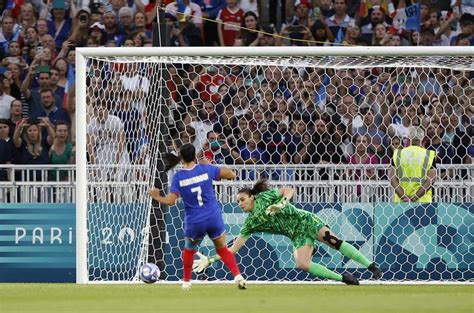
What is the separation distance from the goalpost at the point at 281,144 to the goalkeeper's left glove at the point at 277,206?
1953 millimetres

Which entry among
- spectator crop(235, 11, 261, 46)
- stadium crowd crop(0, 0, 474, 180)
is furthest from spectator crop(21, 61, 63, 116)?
spectator crop(235, 11, 261, 46)

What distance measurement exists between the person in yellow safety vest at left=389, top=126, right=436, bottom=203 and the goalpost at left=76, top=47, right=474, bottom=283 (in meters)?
0.15

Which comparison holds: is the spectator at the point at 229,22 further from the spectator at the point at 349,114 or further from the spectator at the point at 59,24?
the spectator at the point at 349,114

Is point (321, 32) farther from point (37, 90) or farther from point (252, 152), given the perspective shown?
point (37, 90)

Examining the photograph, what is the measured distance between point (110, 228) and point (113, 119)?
1.50 m

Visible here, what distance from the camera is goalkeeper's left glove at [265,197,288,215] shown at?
16.9 meters

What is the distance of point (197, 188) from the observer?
16.2 m

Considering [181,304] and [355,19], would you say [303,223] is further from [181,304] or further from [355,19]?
[355,19]

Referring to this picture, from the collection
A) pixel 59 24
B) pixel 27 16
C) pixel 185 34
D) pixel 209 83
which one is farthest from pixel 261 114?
pixel 27 16

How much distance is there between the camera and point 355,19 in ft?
74.8

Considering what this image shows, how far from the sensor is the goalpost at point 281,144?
18.8 meters

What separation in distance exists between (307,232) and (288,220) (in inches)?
10.8

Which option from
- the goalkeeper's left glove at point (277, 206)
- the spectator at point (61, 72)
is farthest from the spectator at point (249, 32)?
the goalkeeper's left glove at point (277, 206)

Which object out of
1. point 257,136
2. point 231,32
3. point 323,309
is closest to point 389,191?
point 257,136
